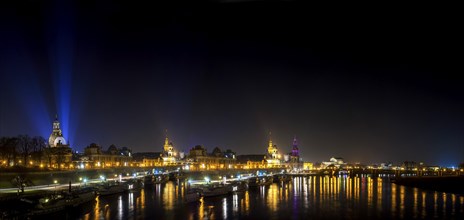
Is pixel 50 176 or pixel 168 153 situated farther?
pixel 168 153

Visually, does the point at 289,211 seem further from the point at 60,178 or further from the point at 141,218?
the point at 60,178

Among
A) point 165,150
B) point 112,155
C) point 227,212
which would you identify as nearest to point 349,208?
point 227,212

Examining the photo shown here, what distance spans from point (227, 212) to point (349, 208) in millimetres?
15869

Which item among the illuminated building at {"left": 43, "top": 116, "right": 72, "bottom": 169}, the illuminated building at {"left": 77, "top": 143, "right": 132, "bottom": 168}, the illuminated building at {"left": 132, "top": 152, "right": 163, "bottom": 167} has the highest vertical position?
the illuminated building at {"left": 43, "top": 116, "right": 72, "bottom": 169}

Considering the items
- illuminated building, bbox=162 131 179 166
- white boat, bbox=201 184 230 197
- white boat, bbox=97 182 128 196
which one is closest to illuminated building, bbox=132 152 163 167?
illuminated building, bbox=162 131 179 166

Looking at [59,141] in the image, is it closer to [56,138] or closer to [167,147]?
[56,138]

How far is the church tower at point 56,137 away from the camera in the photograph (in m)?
125

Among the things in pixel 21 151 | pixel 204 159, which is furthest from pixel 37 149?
pixel 204 159

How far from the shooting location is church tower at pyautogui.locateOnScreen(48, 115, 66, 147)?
125 metres

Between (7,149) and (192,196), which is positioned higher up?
(7,149)

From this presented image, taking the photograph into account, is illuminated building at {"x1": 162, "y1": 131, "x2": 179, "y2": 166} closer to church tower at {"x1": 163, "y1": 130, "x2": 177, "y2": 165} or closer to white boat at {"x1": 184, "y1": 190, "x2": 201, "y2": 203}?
church tower at {"x1": 163, "y1": 130, "x2": 177, "y2": 165}

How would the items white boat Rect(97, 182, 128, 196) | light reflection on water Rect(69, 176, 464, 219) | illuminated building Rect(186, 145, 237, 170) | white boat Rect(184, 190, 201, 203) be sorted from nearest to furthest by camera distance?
light reflection on water Rect(69, 176, 464, 219) < white boat Rect(184, 190, 201, 203) < white boat Rect(97, 182, 128, 196) < illuminated building Rect(186, 145, 237, 170)

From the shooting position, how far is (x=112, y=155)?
151m

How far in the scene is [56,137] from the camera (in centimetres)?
12788
